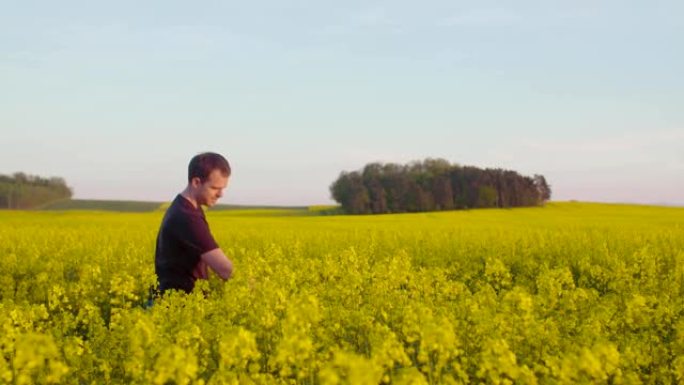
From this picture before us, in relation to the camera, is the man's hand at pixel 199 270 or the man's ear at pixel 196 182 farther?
the man's hand at pixel 199 270

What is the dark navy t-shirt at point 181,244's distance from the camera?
532 cm

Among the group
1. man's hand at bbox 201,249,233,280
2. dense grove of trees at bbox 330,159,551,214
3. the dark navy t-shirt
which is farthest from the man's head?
dense grove of trees at bbox 330,159,551,214

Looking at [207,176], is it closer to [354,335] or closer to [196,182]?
[196,182]

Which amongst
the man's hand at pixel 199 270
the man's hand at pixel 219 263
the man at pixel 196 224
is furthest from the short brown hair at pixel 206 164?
the man's hand at pixel 199 270

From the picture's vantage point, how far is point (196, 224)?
5320 millimetres

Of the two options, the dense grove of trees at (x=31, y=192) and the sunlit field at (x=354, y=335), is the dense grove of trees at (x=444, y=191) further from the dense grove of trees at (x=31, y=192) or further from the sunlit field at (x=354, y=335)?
the sunlit field at (x=354, y=335)

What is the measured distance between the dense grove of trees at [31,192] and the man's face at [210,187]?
6192 cm

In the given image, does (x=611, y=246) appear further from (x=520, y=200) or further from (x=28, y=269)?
(x=520, y=200)

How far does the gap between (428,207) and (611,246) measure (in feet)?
128

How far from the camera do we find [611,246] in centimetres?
1516

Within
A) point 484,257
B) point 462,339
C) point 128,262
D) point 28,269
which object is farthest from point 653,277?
point 28,269

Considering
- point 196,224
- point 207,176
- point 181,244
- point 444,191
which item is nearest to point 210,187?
point 207,176

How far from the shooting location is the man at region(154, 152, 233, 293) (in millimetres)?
5301

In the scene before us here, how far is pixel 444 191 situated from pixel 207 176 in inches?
1959
